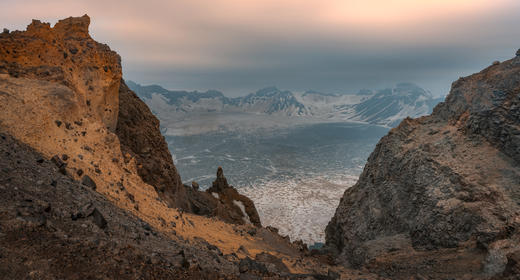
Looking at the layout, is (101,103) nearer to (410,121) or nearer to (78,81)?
(78,81)

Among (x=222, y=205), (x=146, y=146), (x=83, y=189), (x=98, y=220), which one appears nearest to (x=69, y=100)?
(x=83, y=189)

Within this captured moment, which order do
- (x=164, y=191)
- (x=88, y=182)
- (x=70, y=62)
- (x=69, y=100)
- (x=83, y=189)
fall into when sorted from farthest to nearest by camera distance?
(x=164, y=191) < (x=70, y=62) < (x=69, y=100) < (x=88, y=182) < (x=83, y=189)

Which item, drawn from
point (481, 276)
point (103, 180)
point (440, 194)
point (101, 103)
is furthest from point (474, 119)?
point (101, 103)

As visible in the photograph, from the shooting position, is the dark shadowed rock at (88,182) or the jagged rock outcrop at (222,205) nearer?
the dark shadowed rock at (88,182)

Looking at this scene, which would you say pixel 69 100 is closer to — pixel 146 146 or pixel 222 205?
pixel 146 146

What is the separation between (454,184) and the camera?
14922mm

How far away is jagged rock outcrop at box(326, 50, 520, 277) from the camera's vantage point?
12094 mm

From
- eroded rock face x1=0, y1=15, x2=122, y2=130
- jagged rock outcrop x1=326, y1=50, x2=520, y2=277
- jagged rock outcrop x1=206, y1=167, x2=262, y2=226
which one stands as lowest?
jagged rock outcrop x1=206, y1=167, x2=262, y2=226

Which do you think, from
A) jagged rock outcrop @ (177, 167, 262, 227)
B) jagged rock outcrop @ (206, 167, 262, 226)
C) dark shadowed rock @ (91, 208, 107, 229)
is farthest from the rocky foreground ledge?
jagged rock outcrop @ (206, 167, 262, 226)

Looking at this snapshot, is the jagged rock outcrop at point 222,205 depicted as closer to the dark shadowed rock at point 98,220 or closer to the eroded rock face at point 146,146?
the eroded rock face at point 146,146

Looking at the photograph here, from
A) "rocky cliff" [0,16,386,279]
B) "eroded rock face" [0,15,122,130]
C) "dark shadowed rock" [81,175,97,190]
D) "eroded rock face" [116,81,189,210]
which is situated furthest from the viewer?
"eroded rock face" [116,81,189,210]

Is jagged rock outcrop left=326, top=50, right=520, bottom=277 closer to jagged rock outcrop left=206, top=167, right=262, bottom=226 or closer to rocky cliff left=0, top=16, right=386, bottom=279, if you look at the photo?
rocky cliff left=0, top=16, right=386, bottom=279

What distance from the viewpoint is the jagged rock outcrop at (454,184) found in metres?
12.1

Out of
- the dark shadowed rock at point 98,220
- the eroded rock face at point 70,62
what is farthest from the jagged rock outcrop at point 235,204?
the dark shadowed rock at point 98,220
